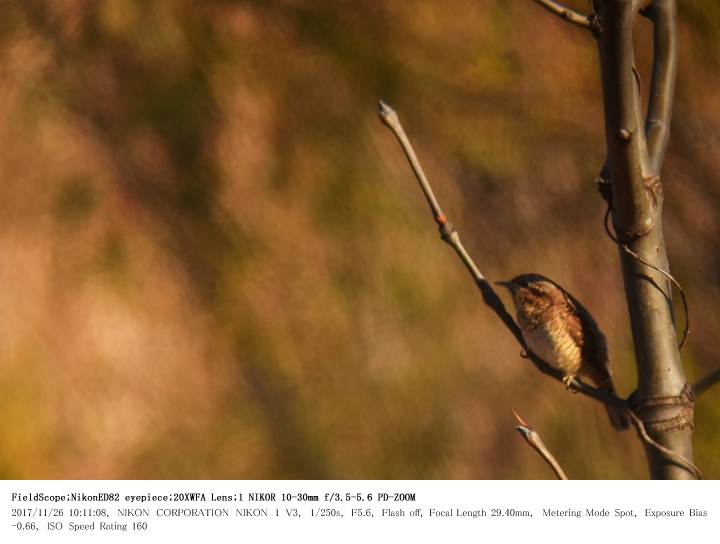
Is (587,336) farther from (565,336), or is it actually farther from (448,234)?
(448,234)

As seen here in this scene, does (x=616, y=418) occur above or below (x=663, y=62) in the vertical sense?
→ below

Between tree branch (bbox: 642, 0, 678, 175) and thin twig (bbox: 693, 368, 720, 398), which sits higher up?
tree branch (bbox: 642, 0, 678, 175)

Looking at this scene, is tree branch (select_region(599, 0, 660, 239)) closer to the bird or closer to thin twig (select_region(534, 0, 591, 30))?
thin twig (select_region(534, 0, 591, 30))

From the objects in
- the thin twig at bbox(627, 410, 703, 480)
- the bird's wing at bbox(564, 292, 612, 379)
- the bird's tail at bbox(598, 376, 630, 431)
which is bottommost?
the thin twig at bbox(627, 410, 703, 480)

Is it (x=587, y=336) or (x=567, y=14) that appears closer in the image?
(x=567, y=14)

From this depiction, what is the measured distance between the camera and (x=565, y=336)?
56cm

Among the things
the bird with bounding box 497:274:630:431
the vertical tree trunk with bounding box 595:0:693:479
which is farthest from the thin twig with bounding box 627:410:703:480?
the bird with bounding box 497:274:630:431

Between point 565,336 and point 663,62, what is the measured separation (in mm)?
195

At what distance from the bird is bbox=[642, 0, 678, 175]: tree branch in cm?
16

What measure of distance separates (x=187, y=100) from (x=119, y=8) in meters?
0.14

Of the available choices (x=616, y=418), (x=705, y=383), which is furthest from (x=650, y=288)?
(x=616, y=418)

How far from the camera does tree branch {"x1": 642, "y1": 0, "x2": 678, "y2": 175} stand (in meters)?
0.44
